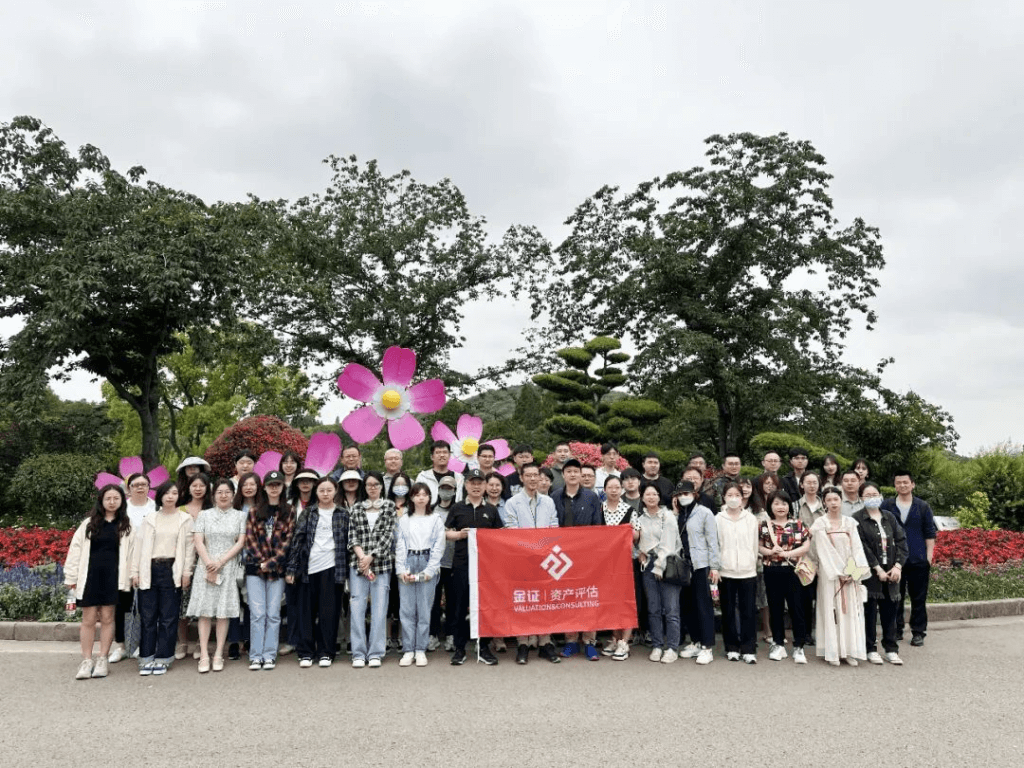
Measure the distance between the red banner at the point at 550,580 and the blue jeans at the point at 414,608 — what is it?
0.40 meters

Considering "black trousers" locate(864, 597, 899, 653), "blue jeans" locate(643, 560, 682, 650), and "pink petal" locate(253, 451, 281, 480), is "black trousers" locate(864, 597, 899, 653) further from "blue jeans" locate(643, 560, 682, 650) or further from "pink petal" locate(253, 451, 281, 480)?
"pink petal" locate(253, 451, 281, 480)

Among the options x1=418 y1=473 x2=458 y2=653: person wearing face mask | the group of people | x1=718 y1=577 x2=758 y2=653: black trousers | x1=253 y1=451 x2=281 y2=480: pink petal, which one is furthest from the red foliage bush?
x1=718 y1=577 x2=758 y2=653: black trousers

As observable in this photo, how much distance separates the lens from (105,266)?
1545cm

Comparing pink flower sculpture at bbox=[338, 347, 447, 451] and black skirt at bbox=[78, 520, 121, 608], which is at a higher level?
pink flower sculpture at bbox=[338, 347, 447, 451]

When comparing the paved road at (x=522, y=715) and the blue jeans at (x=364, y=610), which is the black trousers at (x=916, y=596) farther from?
the blue jeans at (x=364, y=610)

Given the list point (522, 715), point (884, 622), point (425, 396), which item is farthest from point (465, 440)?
point (884, 622)

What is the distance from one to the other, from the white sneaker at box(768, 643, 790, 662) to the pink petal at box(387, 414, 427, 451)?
4752 mm

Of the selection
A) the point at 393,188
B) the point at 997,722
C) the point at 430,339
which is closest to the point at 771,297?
the point at 430,339

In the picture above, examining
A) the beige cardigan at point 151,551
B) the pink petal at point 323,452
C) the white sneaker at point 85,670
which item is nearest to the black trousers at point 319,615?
the beige cardigan at point 151,551

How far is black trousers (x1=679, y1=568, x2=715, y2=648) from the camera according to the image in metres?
6.32

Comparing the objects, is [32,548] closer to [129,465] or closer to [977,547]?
[129,465]

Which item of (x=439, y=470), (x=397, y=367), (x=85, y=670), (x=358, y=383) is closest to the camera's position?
(x=85, y=670)

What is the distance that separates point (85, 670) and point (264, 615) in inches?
54.6

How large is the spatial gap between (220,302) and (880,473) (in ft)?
53.4
